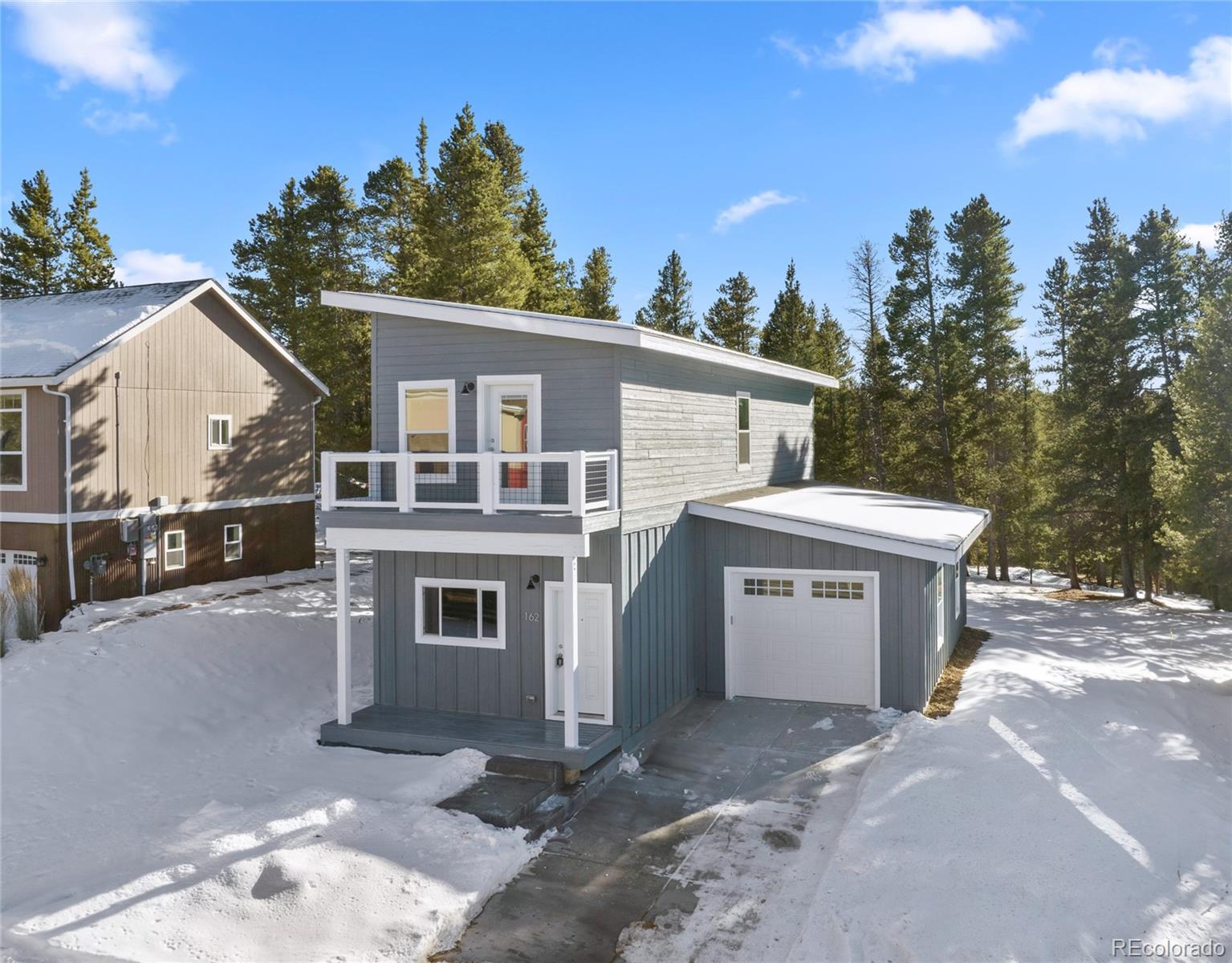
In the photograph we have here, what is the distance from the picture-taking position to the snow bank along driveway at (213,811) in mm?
6852

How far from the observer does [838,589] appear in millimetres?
13312

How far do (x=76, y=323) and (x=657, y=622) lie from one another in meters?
14.6

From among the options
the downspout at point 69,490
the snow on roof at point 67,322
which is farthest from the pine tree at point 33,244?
the downspout at point 69,490

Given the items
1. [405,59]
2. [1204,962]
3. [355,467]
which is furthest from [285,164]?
[1204,962]

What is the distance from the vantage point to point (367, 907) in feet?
23.4

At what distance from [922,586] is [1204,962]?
661 cm

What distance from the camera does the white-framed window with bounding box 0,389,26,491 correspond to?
1634cm

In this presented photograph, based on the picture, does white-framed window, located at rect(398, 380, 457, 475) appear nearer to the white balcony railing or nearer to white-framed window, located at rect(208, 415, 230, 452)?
the white balcony railing

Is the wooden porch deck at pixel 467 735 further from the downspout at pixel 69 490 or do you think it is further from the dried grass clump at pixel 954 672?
the downspout at pixel 69 490

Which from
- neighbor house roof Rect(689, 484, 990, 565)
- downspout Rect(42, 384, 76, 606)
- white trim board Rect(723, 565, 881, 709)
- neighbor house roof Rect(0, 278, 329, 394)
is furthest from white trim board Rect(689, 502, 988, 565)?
neighbor house roof Rect(0, 278, 329, 394)

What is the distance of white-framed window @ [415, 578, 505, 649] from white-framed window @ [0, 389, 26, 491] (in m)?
9.49

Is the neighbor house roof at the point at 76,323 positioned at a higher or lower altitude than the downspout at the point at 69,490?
higher

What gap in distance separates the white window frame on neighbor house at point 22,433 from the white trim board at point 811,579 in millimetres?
13623

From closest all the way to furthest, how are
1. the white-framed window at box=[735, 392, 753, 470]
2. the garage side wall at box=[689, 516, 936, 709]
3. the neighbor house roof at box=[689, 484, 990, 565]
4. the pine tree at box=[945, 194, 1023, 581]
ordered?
the neighbor house roof at box=[689, 484, 990, 565] < the garage side wall at box=[689, 516, 936, 709] < the white-framed window at box=[735, 392, 753, 470] < the pine tree at box=[945, 194, 1023, 581]
